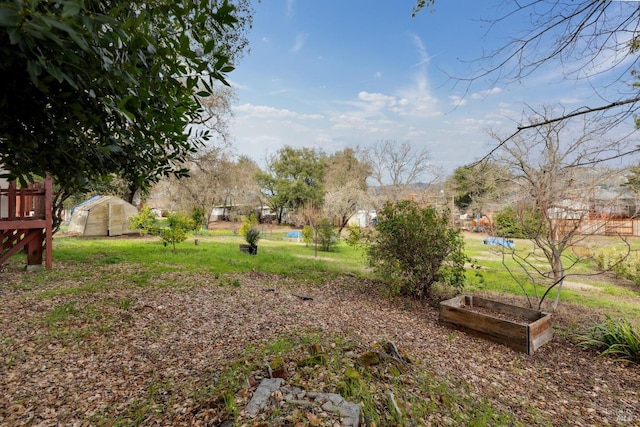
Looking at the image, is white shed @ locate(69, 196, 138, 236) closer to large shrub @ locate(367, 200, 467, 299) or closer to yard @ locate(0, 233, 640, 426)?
yard @ locate(0, 233, 640, 426)

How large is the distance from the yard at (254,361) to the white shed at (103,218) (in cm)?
862

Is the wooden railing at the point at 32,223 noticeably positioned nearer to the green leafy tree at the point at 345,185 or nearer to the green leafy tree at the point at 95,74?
the green leafy tree at the point at 95,74

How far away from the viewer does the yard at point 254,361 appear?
224cm

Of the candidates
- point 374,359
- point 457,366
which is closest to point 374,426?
point 374,359

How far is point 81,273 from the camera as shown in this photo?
6074 millimetres

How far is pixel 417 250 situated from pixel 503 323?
6.24 feet

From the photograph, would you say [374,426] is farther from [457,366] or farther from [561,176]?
[561,176]

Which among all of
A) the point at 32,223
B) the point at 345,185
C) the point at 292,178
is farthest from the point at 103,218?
the point at 292,178

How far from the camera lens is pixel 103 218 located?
13633 mm

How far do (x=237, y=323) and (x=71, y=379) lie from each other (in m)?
1.73

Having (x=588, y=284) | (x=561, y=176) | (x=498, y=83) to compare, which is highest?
(x=498, y=83)

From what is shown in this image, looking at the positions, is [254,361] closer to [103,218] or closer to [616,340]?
[616,340]

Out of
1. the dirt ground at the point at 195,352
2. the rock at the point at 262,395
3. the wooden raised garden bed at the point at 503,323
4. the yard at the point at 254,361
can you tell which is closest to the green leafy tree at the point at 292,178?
the yard at the point at 254,361

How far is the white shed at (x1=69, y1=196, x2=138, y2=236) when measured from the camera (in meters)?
13.3
